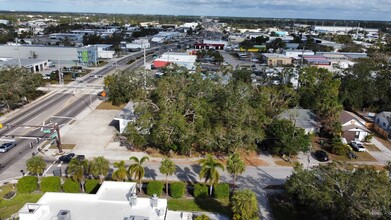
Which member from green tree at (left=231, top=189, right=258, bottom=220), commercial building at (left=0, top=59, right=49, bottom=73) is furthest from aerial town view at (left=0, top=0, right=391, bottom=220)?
commercial building at (left=0, top=59, right=49, bottom=73)

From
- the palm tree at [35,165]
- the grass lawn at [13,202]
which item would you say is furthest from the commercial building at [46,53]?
the grass lawn at [13,202]

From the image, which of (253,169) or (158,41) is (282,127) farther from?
(158,41)

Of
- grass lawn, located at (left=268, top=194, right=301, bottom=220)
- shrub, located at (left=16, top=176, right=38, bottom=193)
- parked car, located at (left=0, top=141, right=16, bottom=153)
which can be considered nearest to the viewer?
grass lawn, located at (left=268, top=194, right=301, bottom=220)

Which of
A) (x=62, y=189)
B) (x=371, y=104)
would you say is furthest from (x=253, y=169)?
(x=371, y=104)

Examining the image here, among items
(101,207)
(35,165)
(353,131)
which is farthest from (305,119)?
(35,165)

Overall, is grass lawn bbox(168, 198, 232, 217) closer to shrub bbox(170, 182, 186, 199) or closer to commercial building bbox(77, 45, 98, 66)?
shrub bbox(170, 182, 186, 199)

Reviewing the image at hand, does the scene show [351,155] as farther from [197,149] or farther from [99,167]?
[99,167]
